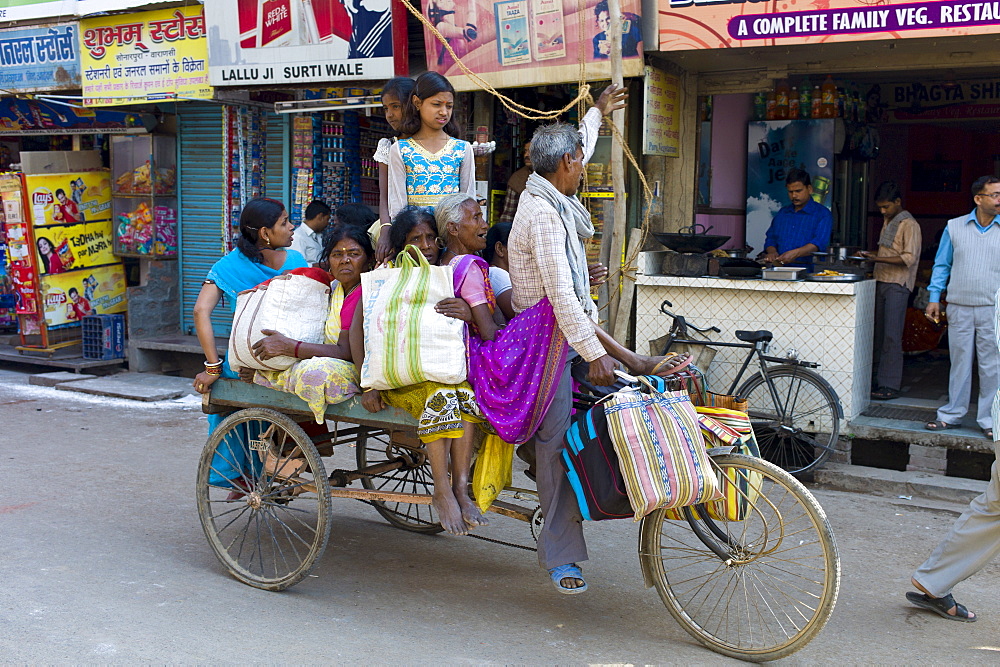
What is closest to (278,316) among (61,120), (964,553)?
(964,553)

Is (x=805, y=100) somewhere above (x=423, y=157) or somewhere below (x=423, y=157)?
above

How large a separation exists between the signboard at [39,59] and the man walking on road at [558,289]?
26.9 feet

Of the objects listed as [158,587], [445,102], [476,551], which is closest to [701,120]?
[445,102]

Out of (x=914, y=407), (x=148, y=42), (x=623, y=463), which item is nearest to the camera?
(x=623, y=463)

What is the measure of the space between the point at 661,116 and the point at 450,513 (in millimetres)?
4504

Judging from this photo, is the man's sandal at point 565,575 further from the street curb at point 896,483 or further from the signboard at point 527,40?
the signboard at point 527,40

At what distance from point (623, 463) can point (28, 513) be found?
370 cm

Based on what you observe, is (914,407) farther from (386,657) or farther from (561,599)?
(386,657)

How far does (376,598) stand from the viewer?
4.26 metres

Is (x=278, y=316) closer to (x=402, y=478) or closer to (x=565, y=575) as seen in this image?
(x=402, y=478)

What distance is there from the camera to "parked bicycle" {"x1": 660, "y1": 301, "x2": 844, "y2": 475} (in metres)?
6.52

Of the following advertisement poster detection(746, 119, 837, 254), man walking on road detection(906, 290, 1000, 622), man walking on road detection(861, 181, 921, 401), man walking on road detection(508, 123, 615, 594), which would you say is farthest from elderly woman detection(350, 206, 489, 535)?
advertisement poster detection(746, 119, 837, 254)

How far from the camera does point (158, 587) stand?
14.1 ft

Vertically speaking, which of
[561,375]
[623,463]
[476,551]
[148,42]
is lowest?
[476,551]
